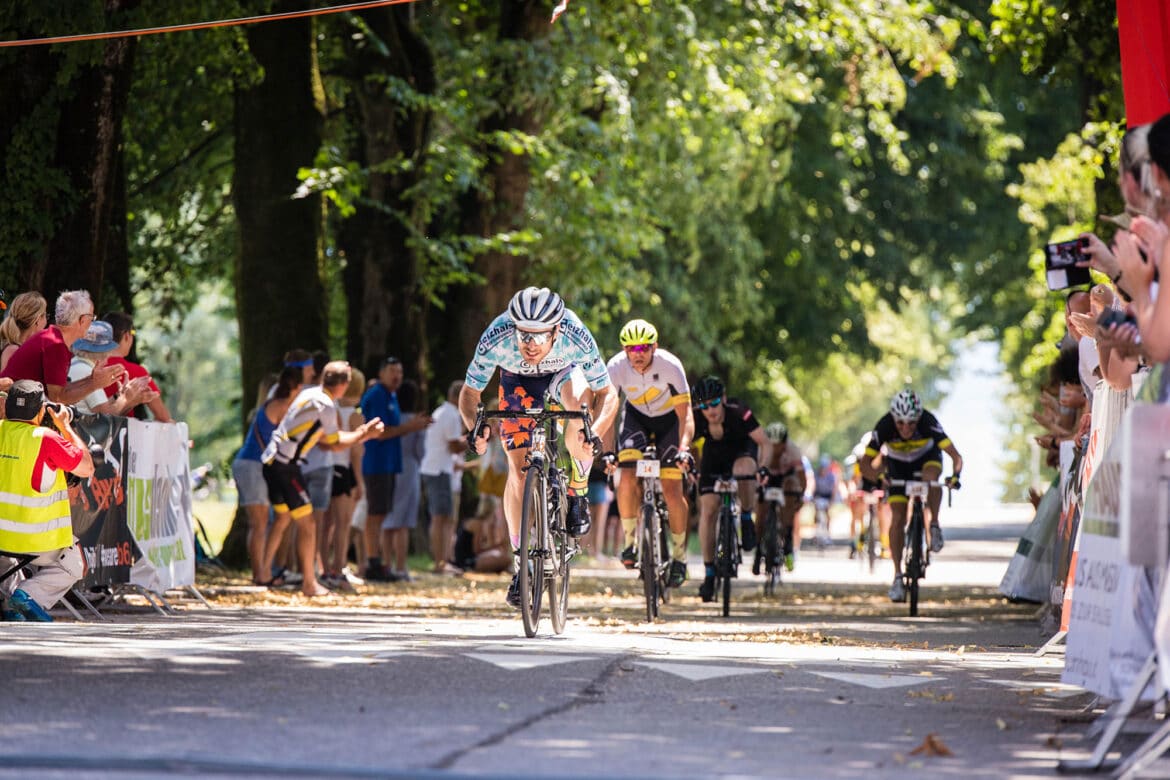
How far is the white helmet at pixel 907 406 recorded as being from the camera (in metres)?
18.2

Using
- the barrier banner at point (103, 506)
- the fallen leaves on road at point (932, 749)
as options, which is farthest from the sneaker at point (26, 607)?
the fallen leaves on road at point (932, 749)

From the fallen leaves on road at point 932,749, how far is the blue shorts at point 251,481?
39.1 ft

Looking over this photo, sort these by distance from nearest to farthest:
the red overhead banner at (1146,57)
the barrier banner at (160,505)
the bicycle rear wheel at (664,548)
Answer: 1. the red overhead banner at (1146,57)
2. the barrier banner at (160,505)
3. the bicycle rear wheel at (664,548)

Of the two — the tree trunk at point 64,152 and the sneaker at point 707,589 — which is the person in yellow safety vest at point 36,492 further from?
the sneaker at point 707,589

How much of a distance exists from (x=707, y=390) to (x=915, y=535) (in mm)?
2315

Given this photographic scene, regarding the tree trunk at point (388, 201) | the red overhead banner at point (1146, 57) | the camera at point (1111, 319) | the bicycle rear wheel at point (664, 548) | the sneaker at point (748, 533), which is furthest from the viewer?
the tree trunk at point (388, 201)

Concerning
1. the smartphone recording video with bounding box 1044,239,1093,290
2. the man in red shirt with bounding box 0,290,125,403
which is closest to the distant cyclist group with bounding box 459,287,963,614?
the man in red shirt with bounding box 0,290,125,403

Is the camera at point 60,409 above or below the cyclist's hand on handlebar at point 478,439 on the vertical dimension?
above

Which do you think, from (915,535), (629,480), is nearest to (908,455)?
(915,535)

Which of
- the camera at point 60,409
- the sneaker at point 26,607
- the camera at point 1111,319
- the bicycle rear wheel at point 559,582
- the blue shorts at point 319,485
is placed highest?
the camera at point 1111,319

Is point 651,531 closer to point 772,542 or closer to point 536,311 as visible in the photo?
point 536,311

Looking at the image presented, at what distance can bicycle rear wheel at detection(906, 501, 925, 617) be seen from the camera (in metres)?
17.0

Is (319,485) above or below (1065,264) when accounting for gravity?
below

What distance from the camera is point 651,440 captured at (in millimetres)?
15789
